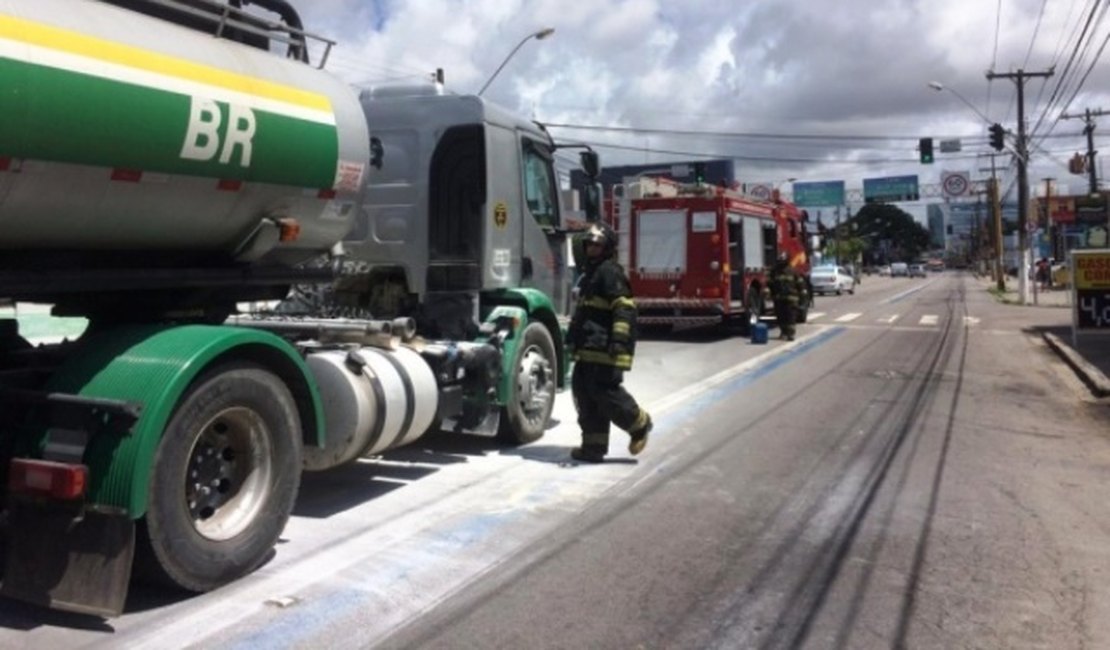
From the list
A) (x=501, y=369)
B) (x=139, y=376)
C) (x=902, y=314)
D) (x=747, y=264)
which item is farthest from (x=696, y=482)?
(x=902, y=314)

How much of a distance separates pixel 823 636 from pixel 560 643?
1.14 m

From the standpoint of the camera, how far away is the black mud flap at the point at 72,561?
398cm

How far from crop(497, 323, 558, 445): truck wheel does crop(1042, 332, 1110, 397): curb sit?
24.2ft

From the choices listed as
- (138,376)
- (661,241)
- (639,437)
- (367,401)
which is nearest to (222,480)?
(138,376)

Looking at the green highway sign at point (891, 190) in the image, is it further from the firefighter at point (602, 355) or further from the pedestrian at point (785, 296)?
the firefighter at point (602, 355)

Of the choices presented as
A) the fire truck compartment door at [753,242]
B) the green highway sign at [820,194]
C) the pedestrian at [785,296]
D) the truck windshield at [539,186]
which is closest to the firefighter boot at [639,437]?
the truck windshield at [539,186]

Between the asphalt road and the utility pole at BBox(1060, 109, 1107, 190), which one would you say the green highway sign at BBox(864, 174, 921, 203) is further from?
the asphalt road

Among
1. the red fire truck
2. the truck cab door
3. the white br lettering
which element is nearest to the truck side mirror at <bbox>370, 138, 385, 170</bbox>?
the truck cab door

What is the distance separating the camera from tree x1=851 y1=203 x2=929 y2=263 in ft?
522

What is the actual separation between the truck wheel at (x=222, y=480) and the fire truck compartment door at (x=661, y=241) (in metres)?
14.9

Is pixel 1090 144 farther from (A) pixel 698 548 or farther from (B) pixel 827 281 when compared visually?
(A) pixel 698 548

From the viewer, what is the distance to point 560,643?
4.08 meters

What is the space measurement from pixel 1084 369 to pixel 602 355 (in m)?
9.38

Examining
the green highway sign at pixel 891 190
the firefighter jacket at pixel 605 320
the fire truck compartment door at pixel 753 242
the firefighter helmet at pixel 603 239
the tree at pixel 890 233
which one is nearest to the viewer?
the firefighter jacket at pixel 605 320
